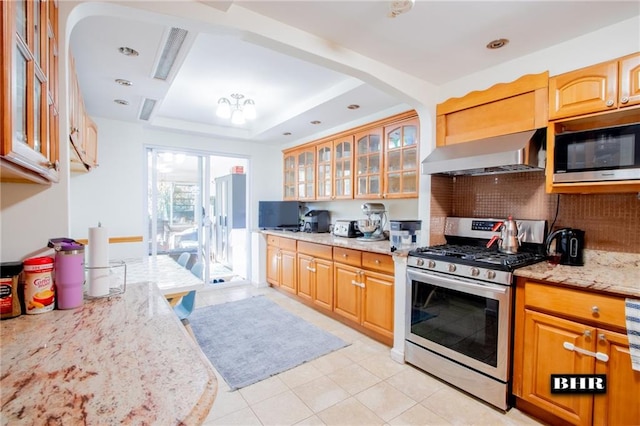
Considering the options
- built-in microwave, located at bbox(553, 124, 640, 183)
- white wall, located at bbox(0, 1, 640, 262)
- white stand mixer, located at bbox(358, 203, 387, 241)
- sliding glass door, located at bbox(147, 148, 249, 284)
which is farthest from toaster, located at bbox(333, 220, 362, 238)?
built-in microwave, located at bbox(553, 124, 640, 183)

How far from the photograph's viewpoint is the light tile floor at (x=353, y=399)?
1832 millimetres

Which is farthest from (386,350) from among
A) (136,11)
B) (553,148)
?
(136,11)

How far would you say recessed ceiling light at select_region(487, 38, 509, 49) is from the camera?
79.6 inches

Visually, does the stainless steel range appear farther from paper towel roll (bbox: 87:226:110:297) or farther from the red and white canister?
the red and white canister

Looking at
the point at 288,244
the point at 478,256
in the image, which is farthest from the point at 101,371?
the point at 288,244

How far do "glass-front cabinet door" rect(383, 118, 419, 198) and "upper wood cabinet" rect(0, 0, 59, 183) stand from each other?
2.67m

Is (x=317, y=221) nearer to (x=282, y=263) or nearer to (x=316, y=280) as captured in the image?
(x=282, y=263)

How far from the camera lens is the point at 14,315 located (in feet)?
3.85

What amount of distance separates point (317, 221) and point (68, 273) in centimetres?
321

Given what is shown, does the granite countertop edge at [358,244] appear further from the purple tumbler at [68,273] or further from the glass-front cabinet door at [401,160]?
the purple tumbler at [68,273]

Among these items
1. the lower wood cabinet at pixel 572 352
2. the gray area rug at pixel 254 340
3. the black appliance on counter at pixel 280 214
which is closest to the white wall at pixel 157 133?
the lower wood cabinet at pixel 572 352

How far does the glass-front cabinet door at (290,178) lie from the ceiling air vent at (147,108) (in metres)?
2.08

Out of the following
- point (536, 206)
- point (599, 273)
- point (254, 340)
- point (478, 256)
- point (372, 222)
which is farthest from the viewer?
point (372, 222)

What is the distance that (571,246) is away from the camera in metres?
2.00
